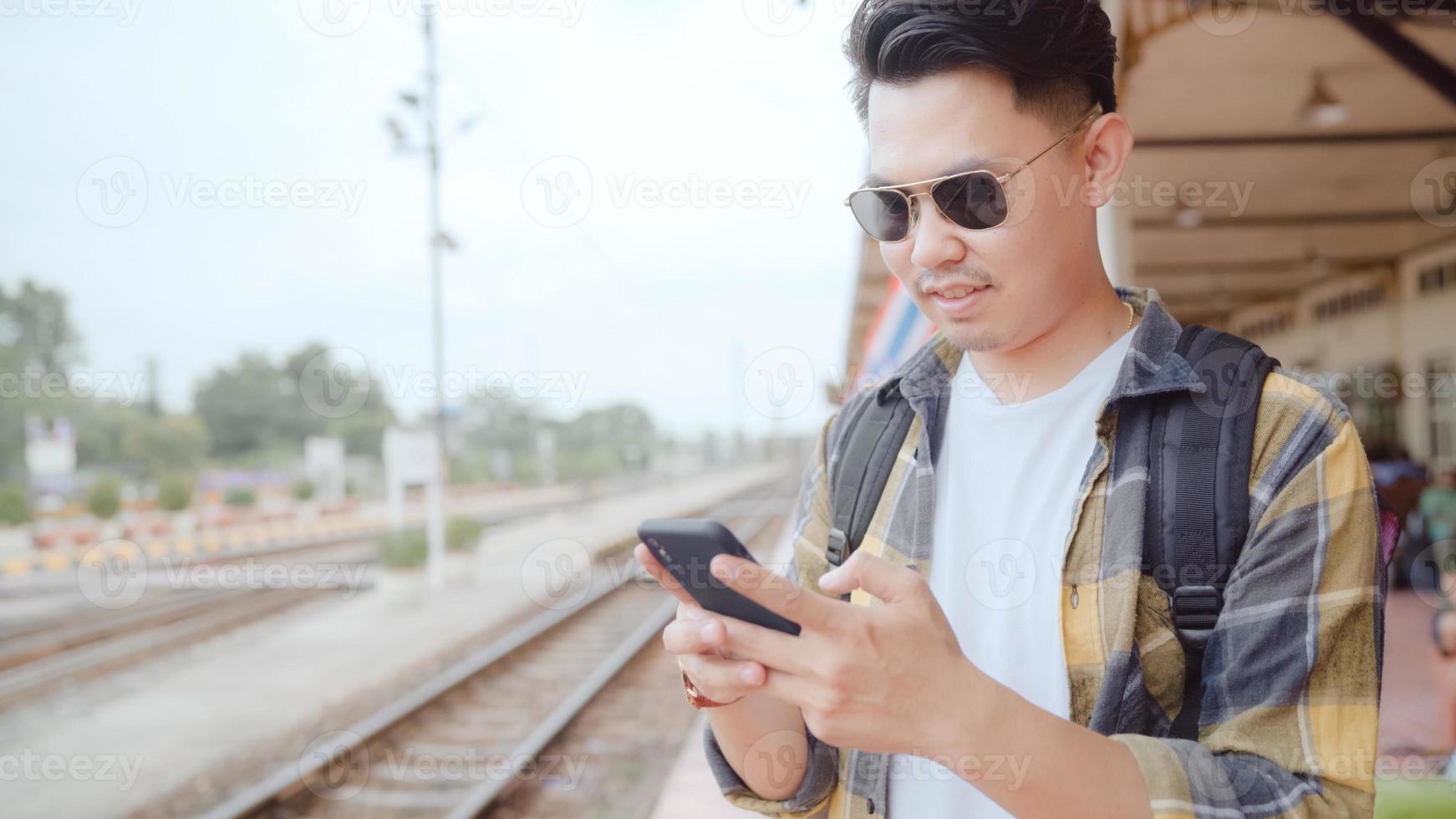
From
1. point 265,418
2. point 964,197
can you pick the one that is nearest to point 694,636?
point 964,197

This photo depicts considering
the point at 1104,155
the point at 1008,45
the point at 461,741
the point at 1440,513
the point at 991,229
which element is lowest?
the point at 461,741

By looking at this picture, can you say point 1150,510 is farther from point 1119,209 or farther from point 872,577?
point 1119,209

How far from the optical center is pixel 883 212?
1395 millimetres

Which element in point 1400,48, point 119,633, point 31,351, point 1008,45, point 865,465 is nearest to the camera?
point 1008,45

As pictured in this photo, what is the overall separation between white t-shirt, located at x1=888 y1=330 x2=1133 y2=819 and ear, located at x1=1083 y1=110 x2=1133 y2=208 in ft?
0.77

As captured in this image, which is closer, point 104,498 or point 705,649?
point 705,649

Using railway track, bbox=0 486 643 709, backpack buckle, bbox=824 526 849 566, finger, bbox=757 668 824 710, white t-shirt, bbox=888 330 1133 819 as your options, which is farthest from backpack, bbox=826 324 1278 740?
railway track, bbox=0 486 643 709

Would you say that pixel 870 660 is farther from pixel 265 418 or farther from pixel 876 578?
pixel 265 418

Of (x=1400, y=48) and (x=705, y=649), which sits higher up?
(x=1400, y=48)

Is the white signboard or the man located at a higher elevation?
the man

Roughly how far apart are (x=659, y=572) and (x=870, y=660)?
0.26 m

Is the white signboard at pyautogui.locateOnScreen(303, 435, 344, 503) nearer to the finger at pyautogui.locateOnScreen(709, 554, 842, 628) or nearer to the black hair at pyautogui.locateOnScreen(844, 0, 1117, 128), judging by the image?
the black hair at pyautogui.locateOnScreen(844, 0, 1117, 128)

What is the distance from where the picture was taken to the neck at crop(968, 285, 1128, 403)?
4.61 ft

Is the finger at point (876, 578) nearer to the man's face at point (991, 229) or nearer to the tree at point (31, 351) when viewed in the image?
the man's face at point (991, 229)
